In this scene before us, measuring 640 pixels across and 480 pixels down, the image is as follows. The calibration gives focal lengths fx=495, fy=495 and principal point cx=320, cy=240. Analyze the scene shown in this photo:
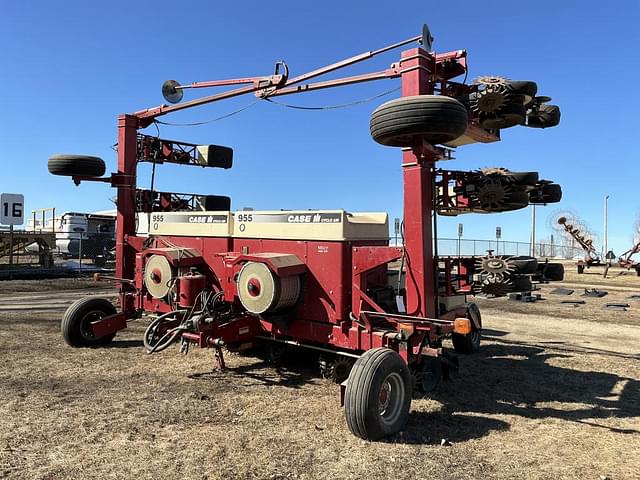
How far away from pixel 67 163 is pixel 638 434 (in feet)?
29.7

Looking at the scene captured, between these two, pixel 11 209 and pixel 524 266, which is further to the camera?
pixel 11 209

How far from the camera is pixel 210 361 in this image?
7.50 meters

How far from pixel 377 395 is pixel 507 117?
3.35 meters

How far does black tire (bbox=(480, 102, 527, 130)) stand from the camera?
5.48 metres

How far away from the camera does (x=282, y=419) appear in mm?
5113

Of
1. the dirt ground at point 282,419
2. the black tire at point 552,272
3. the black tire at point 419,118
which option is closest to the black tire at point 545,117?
the black tire at point 552,272

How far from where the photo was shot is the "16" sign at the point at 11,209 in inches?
736

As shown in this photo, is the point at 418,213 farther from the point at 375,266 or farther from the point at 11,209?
the point at 11,209

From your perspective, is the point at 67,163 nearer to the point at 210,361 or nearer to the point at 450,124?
the point at 210,361

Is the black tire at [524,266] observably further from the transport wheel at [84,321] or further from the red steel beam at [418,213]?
the transport wheel at [84,321]

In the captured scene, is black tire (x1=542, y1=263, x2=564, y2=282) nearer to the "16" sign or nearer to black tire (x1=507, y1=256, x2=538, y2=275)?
black tire (x1=507, y1=256, x2=538, y2=275)

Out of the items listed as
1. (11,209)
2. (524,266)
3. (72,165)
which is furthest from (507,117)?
(11,209)

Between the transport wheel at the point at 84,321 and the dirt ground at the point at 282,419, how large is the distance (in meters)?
0.24

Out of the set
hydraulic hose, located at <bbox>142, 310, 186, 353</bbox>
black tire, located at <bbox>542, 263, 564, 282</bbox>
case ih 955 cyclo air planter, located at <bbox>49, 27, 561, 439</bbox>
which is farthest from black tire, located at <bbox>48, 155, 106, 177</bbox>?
black tire, located at <bbox>542, 263, 564, 282</bbox>
